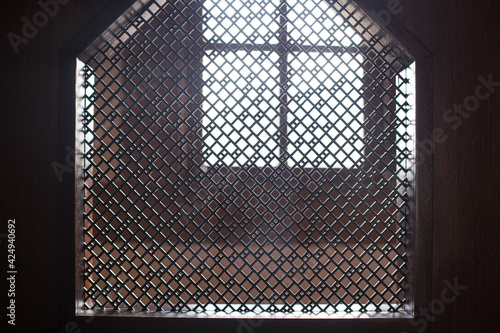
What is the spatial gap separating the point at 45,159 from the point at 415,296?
123 cm

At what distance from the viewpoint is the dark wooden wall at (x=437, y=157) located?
1.07m

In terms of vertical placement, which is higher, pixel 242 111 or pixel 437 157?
pixel 242 111

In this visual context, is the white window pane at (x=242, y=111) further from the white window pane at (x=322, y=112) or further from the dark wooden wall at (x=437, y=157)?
the dark wooden wall at (x=437, y=157)

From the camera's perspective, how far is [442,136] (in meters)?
1.07

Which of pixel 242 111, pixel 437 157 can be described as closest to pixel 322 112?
pixel 242 111

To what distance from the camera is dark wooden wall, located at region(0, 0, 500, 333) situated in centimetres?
107

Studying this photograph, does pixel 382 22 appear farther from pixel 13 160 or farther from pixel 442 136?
pixel 13 160

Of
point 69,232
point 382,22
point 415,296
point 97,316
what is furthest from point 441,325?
point 69,232

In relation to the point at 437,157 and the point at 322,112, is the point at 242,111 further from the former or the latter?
the point at 437,157

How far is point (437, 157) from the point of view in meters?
1.07

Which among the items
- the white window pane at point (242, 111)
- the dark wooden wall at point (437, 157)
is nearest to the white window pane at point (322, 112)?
the white window pane at point (242, 111)

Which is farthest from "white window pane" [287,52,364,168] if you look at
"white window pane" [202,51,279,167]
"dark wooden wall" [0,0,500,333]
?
"dark wooden wall" [0,0,500,333]

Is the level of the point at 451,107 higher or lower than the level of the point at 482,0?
lower

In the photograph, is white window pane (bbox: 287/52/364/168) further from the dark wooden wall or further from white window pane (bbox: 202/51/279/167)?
the dark wooden wall
